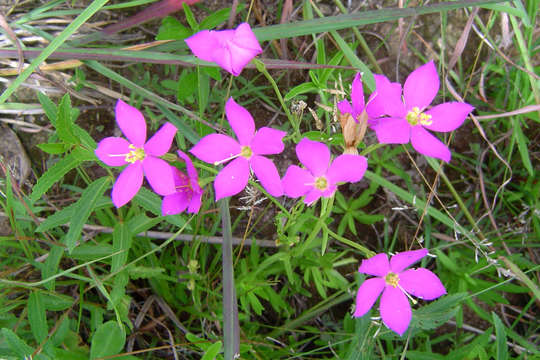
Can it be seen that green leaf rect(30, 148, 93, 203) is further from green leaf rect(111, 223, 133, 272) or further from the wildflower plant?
green leaf rect(111, 223, 133, 272)

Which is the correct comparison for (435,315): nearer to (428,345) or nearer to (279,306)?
(428,345)

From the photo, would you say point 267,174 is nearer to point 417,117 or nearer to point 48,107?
point 417,117

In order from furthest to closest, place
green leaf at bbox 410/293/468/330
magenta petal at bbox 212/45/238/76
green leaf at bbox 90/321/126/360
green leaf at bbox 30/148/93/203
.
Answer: green leaf at bbox 410/293/468/330
green leaf at bbox 90/321/126/360
green leaf at bbox 30/148/93/203
magenta petal at bbox 212/45/238/76

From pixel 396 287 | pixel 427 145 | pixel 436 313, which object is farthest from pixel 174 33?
pixel 436 313

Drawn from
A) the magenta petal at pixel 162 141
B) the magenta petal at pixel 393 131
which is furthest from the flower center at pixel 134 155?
the magenta petal at pixel 393 131

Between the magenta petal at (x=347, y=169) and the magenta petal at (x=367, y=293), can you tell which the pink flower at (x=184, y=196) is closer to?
the magenta petal at (x=347, y=169)

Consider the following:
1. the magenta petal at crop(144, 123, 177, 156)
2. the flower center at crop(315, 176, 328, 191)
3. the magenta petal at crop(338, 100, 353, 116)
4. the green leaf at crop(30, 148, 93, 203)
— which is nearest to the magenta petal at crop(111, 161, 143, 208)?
the magenta petal at crop(144, 123, 177, 156)
